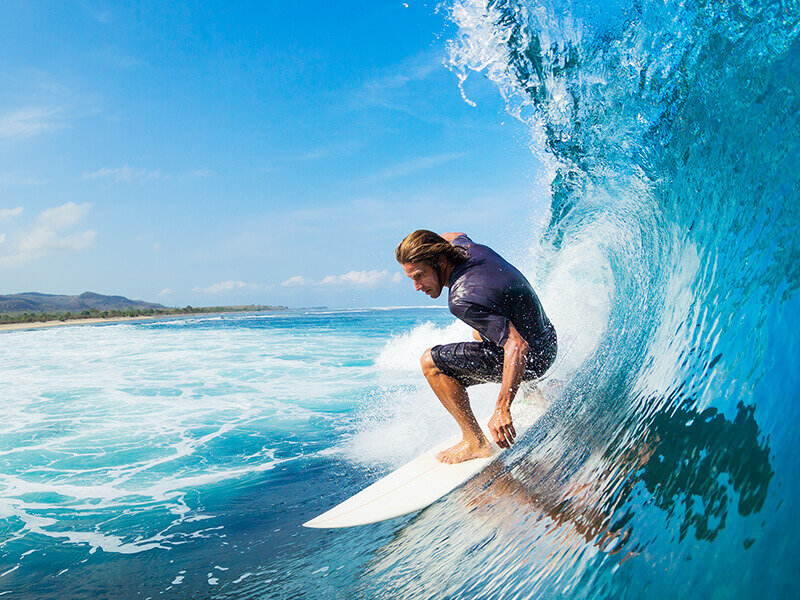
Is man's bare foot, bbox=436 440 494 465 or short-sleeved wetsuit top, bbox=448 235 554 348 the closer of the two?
short-sleeved wetsuit top, bbox=448 235 554 348

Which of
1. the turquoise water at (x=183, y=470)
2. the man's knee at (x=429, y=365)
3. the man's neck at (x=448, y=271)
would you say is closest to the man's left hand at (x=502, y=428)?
the man's knee at (x=429, y=365)

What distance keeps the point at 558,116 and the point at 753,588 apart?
15.1 feet

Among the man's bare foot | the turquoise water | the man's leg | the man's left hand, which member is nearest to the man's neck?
the man's leg

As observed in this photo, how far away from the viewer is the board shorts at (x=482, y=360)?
311cm

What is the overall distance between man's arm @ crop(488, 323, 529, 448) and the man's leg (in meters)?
0.73

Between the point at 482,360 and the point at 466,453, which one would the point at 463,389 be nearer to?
the point at 482,360

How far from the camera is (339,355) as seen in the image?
613 inches

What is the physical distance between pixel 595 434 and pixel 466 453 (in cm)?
91

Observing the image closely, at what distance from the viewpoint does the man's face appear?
10.0 ft

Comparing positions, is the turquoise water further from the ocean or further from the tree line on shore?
the tree line on shore

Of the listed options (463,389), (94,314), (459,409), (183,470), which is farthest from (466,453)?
(94,314)

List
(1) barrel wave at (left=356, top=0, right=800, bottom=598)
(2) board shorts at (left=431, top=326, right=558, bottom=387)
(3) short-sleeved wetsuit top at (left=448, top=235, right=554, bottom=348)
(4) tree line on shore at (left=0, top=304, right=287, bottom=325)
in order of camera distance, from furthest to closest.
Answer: (4) tree line on shore at (left=0, top=304, right=287, bottom=325), (2) board shorts at (left=431, top=326, right=558, bottom=387), (3) short-sleeved wetsuit top at (left=448, top=235, right=554, bottom=348), (1) barrel wave at (left=356, top=0, right=800, bottom=598)

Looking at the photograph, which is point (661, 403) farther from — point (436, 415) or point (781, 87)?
point (436, 415)

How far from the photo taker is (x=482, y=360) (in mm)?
3135
